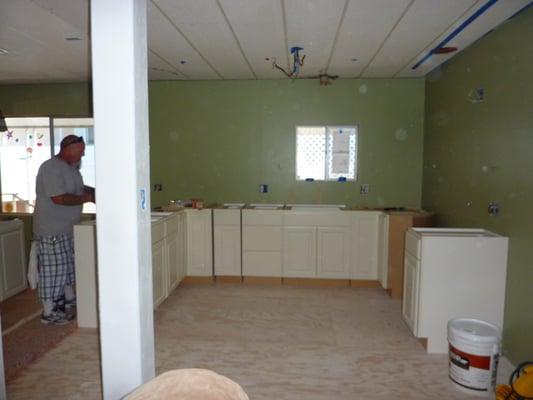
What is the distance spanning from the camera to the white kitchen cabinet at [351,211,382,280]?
3.91m

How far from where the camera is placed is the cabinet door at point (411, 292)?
2.65 metres

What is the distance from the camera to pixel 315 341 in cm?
279

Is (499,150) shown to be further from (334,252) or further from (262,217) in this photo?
(262,217)

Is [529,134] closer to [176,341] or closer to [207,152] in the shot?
[176,341]

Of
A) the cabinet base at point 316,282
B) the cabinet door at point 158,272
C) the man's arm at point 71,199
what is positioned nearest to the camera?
the man's arm at point 71,199

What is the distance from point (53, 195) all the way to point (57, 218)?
201 millimetres

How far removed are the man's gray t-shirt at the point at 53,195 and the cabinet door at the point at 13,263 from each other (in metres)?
0.89

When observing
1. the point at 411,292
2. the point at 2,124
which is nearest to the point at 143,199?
the point at 411,292

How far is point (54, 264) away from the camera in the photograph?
2943 millimetres

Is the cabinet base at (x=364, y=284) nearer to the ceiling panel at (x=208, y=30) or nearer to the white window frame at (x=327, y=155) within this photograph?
the white window frame at (x=327, y=155)

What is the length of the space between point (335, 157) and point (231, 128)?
4.33ft

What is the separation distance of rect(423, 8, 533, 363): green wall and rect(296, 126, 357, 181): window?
41.3 inches

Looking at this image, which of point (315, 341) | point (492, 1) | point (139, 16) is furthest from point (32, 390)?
point (492, 1)

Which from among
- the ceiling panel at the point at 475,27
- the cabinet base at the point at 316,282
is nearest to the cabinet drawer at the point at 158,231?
the cabinet base at the point at 316,282
